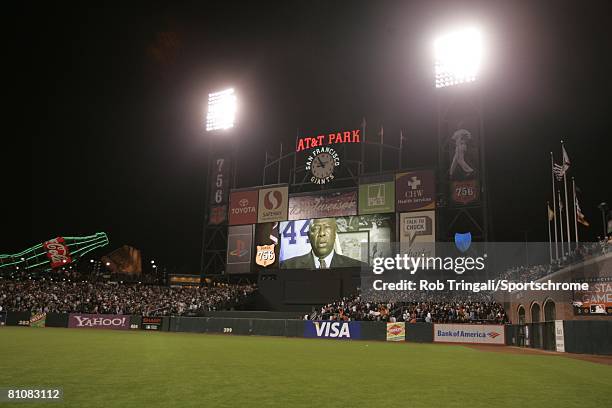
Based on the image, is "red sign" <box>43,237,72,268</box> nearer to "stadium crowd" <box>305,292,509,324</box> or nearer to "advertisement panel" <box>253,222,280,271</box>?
"advertisement panel" <box>253,222,280,271</box>

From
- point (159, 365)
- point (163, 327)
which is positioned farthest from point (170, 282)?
point (159, 365)

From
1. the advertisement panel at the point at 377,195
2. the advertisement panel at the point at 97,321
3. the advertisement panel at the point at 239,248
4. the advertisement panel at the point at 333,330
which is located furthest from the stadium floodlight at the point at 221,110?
the advertisement panel at the point at 333,330

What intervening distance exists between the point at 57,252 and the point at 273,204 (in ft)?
110

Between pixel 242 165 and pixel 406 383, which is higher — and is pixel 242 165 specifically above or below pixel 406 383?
above

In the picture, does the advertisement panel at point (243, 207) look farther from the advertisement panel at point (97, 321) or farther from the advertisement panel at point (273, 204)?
the advertisement panel at point (97, 321)

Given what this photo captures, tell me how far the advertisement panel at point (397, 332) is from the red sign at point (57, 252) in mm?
48280

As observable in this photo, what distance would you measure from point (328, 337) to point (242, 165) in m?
28.7

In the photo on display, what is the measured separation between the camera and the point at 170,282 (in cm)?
5359

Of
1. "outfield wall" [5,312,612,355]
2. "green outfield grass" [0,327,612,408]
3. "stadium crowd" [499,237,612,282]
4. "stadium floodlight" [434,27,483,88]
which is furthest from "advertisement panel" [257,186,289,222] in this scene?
"green outfield grass" [0,327,612,408]

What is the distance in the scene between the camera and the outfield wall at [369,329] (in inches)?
771

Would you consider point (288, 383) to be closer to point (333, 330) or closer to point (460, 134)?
point (333, 330)

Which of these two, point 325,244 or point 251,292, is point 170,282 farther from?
point 325,244

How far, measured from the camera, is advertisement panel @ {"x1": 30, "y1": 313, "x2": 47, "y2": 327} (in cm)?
3825

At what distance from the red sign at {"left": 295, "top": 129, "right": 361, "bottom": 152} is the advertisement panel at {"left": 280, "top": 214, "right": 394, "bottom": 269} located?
21.3 feet
